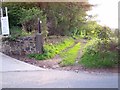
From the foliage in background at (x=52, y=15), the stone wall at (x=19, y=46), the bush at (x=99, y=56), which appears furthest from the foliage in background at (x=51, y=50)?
the bush at (x=99, y=56)

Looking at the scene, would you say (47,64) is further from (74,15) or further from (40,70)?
(74,15)

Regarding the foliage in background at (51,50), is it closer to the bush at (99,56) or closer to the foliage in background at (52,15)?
the foliage in background at (52,15)

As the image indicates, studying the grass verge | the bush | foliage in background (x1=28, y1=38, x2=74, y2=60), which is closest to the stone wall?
foliage in background (x1=28, y1=38, x2=74, y2=60)

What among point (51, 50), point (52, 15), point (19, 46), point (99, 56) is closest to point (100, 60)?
point (99, 56)

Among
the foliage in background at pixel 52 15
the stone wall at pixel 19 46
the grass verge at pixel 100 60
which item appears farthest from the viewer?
the foliage in background at pixel 52 15

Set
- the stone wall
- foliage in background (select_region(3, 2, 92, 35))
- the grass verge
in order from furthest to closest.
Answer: foliage in background (select_region(3, 2, 92, 35))
the stone wall
the grass verge

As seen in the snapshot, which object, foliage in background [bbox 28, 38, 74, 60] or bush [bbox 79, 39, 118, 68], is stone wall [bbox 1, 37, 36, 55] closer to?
foliage in background [bbox 28, 38, 74, 60]

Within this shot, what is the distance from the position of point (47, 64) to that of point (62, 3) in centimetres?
469

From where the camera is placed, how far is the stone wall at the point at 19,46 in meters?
10.6

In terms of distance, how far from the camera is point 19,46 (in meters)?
10.9

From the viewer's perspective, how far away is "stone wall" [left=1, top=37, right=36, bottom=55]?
34.9ft

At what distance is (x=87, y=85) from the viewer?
22.3 feet

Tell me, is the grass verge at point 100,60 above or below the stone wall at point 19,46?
below

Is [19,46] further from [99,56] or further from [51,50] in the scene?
[99,56]
